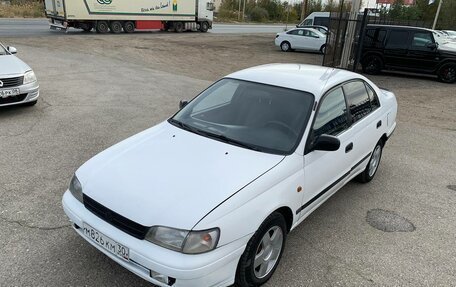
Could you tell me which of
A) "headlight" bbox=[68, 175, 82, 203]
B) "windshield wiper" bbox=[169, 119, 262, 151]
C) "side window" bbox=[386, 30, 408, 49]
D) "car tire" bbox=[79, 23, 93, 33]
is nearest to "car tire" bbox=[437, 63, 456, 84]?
"side window" bbox=[386, 30, 408, 49]

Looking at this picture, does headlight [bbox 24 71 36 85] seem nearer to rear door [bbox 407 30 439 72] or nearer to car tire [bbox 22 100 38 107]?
car tire [bbox 22 100 38 107]

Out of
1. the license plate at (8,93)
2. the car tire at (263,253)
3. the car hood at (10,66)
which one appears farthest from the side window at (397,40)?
the car tire at (263,253)

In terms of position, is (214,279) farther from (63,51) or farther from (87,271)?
(63,51)

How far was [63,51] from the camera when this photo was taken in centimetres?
1588

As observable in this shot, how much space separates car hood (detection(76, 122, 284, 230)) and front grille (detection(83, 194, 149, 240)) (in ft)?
0.13

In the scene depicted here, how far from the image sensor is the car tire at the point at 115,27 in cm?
2720

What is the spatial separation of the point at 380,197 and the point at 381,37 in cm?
1166

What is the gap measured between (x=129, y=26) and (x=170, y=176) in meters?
27.8

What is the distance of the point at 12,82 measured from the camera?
22.1 feet

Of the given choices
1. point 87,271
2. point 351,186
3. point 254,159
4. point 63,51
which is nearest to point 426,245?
point 351,186

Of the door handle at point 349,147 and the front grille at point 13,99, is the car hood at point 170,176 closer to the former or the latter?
the door handle at point 349,147

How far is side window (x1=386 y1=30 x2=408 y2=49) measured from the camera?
14.2 meters

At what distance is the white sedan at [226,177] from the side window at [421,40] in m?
11.5

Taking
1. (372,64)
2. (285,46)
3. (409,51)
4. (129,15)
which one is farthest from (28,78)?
(129,15)
